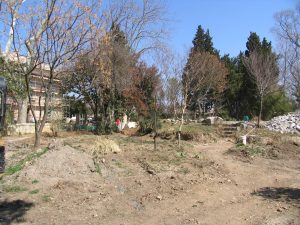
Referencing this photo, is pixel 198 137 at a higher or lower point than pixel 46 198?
higher

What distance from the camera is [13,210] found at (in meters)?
7.01

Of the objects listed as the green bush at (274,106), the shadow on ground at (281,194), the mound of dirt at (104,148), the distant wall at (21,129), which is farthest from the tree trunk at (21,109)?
the green bush at (274,106)

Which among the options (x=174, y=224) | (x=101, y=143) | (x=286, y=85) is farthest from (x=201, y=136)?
(x=286, y=85)

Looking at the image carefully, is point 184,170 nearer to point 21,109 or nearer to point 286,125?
point 286,125

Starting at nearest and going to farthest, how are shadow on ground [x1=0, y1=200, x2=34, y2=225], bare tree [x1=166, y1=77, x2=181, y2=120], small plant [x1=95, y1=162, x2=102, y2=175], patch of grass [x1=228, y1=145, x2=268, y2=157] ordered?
shadow on ground [x1=0, y1=200, x2=34, y2=225] < small plant [x1=95, y1=162, x2=102, y2=175] < patch of grass [x1=228, y1=145, x2=268, y2=157] < bare tree [x1=166, y1=77, x2=181, y2=120]

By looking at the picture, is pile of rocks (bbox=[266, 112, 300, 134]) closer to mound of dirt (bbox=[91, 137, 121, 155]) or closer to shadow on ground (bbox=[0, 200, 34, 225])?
mound of dirt (bbox=[91, 137, 121, 155])

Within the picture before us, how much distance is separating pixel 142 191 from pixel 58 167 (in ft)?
7.00

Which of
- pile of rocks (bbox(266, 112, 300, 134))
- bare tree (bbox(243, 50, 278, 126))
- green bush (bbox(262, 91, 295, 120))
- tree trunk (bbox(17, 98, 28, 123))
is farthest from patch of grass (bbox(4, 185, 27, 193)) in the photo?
green bush (bbox(262, 91, 295, 120))

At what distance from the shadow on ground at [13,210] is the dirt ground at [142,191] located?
16 millimetres

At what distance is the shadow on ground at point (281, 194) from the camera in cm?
781

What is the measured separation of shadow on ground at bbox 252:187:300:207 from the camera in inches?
307

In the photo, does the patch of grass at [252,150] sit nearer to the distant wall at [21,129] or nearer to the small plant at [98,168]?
the small plant at [98,168]

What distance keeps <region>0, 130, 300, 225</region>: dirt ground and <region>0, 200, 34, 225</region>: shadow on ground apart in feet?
0.05

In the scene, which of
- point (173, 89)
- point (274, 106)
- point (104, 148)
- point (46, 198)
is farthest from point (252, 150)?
point (274, 106)
